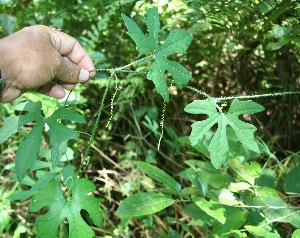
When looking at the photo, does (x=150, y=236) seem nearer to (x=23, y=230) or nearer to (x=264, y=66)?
(x=23, y=230)

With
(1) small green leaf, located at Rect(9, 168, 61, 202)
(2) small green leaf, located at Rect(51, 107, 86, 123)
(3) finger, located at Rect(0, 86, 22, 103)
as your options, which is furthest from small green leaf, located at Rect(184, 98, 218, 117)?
(1) small green leaf, located at Rect(9, 168, 61, 202)

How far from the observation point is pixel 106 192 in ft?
10.4

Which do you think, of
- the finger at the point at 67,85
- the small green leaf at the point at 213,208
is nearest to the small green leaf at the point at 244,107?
the small green leaf at the point at 213,208

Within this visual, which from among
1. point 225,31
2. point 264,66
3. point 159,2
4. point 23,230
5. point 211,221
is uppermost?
point 159,2

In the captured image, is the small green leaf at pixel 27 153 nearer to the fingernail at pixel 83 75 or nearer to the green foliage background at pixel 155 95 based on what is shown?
the fingernail at pixel 83 75

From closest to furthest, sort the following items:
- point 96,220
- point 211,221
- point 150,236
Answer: point 96,220, point 211,221, point 150,236

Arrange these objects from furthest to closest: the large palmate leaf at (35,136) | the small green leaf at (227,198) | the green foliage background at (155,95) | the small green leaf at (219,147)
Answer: the green foliage background at (155,95), the small green leaf at (227,198), the large palmate leaf at (35,136), the small green leaf at (219,147)

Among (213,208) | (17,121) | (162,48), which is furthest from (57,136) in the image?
(213,208)

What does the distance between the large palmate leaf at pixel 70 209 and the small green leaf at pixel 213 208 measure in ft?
1.54

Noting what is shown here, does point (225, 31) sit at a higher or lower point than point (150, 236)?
higher

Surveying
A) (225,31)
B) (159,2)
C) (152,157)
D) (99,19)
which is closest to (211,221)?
(152,157)

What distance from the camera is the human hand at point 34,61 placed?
1.53 meters

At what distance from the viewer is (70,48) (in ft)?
5.95

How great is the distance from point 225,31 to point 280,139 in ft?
3.46
